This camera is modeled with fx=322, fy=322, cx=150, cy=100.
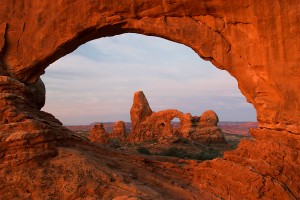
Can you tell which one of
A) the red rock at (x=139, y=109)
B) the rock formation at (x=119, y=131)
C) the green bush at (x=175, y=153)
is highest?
the red rock at (x=139, y=109)

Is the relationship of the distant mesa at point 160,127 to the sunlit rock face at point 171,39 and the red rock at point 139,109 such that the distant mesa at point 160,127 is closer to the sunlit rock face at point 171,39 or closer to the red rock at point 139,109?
the red rock at point 139,109

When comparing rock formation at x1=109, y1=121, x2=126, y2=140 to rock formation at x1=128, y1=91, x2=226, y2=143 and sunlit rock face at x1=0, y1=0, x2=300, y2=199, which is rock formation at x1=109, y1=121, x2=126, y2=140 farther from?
sunlit rock face at x1=0, y1=0, x2=300, y2=199

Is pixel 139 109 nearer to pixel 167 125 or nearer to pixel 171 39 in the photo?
pixel 167 125

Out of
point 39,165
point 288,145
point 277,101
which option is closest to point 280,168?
point 288,145

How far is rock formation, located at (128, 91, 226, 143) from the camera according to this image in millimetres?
31141

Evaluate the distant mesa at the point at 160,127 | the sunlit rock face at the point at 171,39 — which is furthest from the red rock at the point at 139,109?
the sunlit rock face at the point at 171,39

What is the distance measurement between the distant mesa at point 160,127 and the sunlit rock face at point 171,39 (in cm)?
1655

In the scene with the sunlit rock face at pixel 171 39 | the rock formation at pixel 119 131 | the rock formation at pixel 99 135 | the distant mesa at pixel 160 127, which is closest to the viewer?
the sunlit rock face at pixel 171 39

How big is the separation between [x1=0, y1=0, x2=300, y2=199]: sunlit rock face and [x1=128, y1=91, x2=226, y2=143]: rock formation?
19570 mm

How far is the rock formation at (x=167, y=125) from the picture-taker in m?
31.1

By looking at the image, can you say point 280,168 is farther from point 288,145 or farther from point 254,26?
point 254,26

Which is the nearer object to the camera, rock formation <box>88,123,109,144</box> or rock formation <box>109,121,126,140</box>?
rock formation <box>88,123,109,144</box>

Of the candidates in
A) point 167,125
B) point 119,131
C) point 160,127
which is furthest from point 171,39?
point 119,131

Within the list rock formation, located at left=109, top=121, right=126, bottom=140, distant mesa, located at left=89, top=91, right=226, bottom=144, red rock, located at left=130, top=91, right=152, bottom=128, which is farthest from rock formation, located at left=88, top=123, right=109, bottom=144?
rock formation, located at left=109, top=121, right=126, bottom=140
